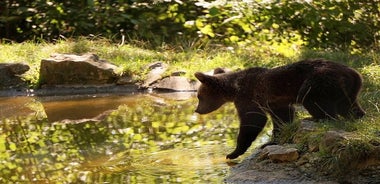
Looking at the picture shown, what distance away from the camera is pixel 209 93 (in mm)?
7543

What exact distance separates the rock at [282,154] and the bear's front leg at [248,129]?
0.69 metres

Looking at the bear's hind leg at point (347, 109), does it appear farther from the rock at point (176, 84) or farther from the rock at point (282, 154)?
the rock at point (176, 84)

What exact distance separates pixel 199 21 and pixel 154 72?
323 cm

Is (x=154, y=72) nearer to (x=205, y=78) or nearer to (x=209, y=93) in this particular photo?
(x=209, y=93)

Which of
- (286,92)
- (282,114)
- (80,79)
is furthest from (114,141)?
(80,79)

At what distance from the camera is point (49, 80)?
456 inches

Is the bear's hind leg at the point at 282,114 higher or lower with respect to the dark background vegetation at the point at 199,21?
higher

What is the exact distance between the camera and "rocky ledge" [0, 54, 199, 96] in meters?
11.4

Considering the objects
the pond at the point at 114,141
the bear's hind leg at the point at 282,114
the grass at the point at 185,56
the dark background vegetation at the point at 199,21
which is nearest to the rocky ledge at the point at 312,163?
the pond at the point at 114,141

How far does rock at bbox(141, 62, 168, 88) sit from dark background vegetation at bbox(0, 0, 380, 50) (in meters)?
2.48

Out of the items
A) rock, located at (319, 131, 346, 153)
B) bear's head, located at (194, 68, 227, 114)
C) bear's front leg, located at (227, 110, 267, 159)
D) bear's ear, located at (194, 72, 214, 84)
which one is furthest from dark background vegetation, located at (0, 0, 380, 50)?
rock, located at (319, 131, 346, 153)

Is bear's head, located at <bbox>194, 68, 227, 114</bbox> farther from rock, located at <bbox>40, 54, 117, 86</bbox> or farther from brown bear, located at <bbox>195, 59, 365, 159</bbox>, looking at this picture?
rock, located at <bbox>40, 54, 117, 86</bbox>

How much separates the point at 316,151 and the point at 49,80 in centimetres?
709

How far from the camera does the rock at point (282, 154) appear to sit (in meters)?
5.46
